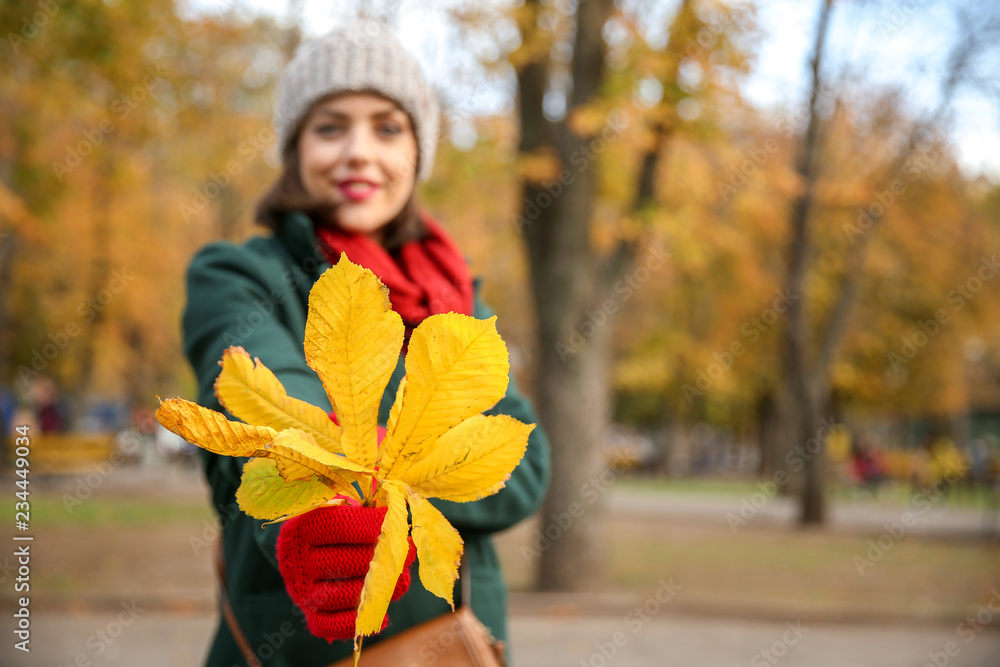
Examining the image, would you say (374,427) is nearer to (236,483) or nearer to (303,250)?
(236,483)

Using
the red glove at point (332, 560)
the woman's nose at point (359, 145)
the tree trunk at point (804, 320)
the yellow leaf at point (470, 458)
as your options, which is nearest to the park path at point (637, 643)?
the woman's nose at point (359, 145)

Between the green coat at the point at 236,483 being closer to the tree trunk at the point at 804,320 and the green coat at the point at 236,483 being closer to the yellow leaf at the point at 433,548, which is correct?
the yellow leaf at the point at 433,548

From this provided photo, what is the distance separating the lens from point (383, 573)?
0.84 meters

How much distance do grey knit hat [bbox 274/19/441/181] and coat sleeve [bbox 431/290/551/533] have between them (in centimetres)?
69

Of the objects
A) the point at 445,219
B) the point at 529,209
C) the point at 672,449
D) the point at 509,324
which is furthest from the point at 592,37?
the point at 672,449

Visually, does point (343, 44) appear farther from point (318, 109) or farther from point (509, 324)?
point (509, 324)

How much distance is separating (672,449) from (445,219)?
22.6 meters

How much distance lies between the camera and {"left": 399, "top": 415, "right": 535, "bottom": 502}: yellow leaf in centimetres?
91

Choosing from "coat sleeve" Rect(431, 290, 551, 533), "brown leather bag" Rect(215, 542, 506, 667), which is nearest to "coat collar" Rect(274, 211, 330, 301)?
"coat sleeve" Rect(431, 290, 551, 533)

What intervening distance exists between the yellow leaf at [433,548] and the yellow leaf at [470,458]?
0.02 meters

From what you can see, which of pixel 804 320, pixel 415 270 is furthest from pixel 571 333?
pixel 804 320

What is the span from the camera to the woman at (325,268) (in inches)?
60.8

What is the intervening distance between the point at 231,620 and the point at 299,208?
87 cm

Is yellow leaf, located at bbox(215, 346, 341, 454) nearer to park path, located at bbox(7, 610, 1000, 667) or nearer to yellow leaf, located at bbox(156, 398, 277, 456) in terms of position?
yellow leaf, located at bbox(156, 398, 277, 456)
